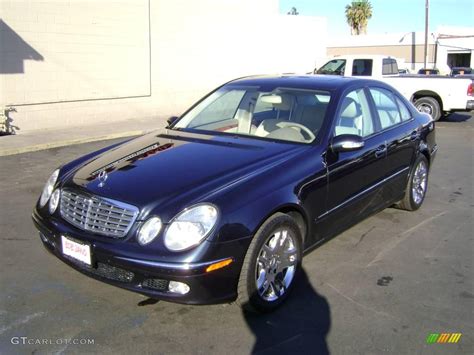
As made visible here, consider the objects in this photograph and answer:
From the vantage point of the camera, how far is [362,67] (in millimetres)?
14539

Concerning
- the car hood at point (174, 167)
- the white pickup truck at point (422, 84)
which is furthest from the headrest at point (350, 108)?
the white pickup truck at point (422, 84)

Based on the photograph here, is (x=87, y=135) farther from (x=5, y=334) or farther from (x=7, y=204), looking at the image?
(x=5, y=334)

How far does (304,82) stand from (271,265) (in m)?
2.05

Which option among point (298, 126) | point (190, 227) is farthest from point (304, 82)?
point (190, 227)

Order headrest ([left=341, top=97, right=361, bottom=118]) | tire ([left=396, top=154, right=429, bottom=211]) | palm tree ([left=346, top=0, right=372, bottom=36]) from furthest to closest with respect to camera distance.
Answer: palm tree ([left=346, top=0, right=372, bottom=36]) → tire ([left=396, top=154, right=429, bottom=211]) → headrest ([left=341, top=97, right=361, bottom=118])

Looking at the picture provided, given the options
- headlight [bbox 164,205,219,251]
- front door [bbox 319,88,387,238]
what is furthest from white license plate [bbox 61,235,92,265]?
front door [bbox 319,88,387,238]

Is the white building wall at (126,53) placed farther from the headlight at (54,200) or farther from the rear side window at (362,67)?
the headlight at (54,200)

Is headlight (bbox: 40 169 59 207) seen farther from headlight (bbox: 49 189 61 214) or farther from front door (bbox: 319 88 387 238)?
front door (bbox: 319 88 387 238)

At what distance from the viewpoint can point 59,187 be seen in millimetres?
3678

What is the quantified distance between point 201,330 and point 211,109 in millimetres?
Result: 2447

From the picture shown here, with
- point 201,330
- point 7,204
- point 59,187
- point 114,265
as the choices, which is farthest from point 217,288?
point 7,204

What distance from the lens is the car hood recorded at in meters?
3.24

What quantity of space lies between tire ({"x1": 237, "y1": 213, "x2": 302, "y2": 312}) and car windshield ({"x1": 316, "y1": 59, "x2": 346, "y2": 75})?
466 inches

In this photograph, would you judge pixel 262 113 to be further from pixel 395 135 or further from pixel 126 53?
pixel 126 53
